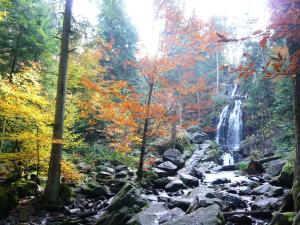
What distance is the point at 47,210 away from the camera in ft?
28.1

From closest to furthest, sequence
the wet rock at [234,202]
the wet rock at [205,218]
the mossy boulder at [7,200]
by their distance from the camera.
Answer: the wet rock at [205,218] → the mossy boulder at [7,200] → the wet rock at [234,202]

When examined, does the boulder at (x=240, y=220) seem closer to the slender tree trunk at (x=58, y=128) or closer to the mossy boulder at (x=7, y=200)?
the slender tree trunk at (x=58, y=128)

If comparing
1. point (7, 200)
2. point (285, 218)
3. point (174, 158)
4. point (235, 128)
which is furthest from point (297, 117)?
point (235, 128)

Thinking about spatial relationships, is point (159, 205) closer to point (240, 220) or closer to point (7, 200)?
point (240, 220)

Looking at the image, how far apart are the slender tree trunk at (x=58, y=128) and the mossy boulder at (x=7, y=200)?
956mm

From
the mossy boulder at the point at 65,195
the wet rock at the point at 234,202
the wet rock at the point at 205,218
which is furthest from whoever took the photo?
the mossy boulder at the point at 65,195

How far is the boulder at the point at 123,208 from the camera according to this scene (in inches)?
262

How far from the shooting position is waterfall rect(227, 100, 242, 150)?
92.7ft

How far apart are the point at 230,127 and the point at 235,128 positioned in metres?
0.58

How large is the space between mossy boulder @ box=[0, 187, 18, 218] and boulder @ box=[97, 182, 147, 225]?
2.84 m

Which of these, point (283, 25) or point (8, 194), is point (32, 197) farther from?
point (283, 25)

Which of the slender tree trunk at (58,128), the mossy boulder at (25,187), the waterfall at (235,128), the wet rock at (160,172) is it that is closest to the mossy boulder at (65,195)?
the slender tree trunk at (58,128)

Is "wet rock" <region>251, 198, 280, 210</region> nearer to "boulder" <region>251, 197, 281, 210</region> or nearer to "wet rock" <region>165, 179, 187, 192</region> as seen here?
"boulder" <region>251, 197, 281, 210</region>

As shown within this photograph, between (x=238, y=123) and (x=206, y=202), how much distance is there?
2427 cm
